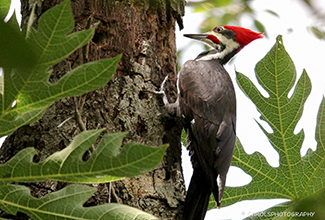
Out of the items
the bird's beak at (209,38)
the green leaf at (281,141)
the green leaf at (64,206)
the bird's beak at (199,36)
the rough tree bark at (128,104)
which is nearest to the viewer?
the green leaf at (64,206)

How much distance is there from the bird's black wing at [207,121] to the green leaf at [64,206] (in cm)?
87

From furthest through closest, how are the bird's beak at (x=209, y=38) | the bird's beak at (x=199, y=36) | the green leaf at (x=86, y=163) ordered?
the bird's beak at (x=209, y=38) → the bird's beak at (x=199, y=36) → the green leaf at (x=86, y=163)

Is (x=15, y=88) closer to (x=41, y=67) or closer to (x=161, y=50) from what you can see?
(x=41, y=67)

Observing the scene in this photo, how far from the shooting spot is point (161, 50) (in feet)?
8.63

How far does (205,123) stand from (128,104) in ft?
2.42

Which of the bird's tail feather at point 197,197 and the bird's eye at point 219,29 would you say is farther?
the bird's eye at point 219,29

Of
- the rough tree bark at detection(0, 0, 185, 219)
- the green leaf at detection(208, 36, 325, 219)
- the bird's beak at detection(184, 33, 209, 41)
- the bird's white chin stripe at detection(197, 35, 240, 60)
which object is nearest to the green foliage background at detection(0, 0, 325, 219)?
the rough tree bark at detection(0, 0, 185, 219)

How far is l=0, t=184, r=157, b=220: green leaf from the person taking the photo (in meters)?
1.40

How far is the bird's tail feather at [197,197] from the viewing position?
2211 millimetres

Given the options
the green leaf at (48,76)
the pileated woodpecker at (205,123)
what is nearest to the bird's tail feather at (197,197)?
the pileated woodpecker at (205,123)

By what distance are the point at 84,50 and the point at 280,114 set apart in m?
1.28

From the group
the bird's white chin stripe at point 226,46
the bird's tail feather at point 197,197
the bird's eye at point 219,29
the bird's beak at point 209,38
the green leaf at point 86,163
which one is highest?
the bird's eye at point 219,29

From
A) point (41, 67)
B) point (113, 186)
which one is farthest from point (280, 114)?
point (41, 67)

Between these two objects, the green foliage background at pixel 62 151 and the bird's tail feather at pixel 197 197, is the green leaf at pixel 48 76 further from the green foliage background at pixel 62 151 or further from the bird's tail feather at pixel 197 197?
the bird's tail feather at pixel 197 197
